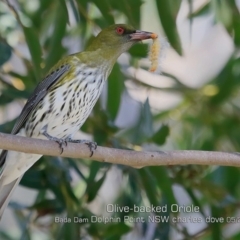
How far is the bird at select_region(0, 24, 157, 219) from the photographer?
112 inches

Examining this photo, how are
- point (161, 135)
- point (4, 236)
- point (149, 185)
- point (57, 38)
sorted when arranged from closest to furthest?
point (161, 135) → point (149, 185) → point (57, 38) → point (4, 236)

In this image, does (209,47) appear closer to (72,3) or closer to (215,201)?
(215,201)

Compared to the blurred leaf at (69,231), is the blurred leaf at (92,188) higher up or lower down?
higher up

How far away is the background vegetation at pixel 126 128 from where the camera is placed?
3.09 metres

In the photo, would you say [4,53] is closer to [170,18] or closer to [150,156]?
[170,18]

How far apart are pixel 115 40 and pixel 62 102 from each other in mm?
355

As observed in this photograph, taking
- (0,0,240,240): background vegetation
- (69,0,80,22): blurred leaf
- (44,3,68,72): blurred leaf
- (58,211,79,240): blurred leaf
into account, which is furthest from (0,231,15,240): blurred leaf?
(69,0,80,22): blurred leaf

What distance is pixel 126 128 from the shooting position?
11.5ft

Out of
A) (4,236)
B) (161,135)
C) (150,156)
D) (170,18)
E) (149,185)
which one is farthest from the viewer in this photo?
(4,236)

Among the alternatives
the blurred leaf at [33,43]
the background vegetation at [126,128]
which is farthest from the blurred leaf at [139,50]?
the blurred leaf at [33,43]

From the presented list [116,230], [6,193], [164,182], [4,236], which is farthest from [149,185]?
[4,236]

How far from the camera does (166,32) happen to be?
2973mm

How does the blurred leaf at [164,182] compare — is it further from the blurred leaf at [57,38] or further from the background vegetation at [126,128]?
the blurred leaf at [57,38]

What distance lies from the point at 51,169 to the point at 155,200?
0.45 metres
